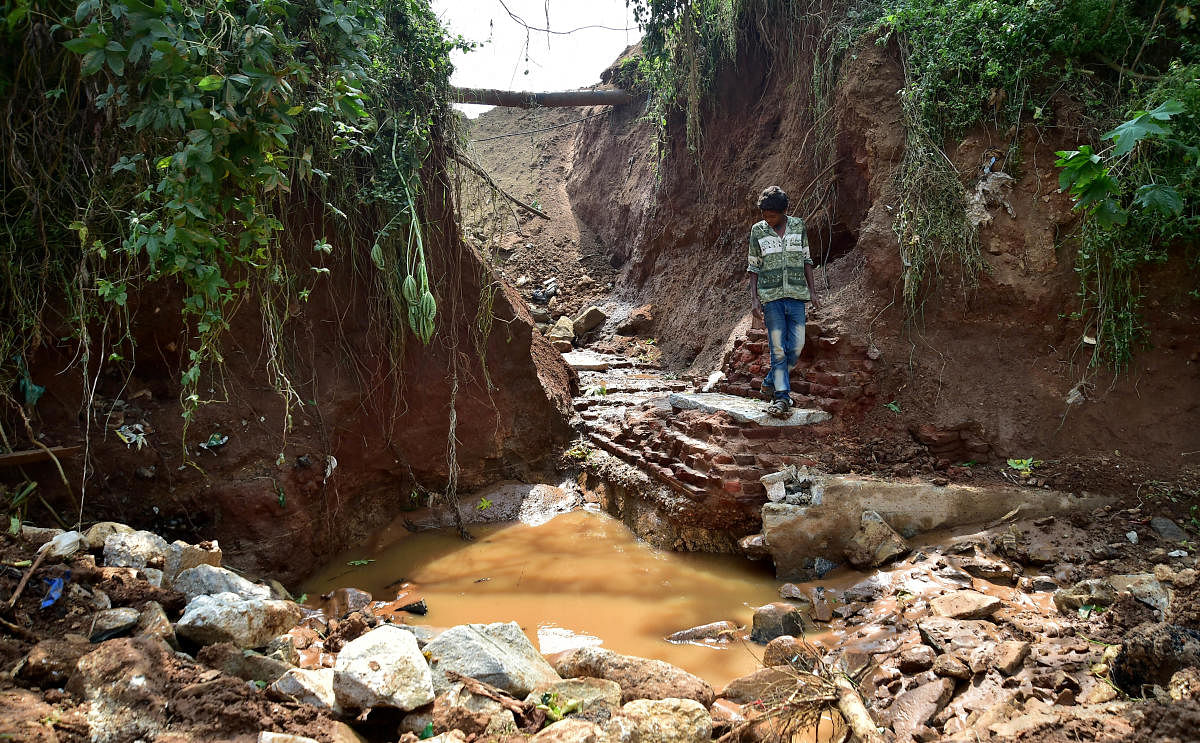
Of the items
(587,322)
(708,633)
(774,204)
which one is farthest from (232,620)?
(587,322)

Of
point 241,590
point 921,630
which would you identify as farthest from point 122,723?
point 921,630

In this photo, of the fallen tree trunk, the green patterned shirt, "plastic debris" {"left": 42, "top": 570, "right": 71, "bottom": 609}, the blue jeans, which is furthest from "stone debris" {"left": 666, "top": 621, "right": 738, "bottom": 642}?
the fallen tree trunk

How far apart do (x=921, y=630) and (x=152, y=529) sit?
4.40 meters

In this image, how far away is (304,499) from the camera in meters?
4.84

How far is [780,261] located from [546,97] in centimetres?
658

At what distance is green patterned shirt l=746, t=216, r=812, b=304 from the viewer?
5285 millimetres

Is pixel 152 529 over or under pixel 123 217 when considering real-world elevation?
under

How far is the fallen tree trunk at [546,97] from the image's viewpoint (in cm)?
921

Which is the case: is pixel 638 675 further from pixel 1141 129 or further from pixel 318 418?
pixel 1141 129

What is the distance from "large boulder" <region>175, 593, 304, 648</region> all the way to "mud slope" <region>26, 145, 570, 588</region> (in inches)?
56.5

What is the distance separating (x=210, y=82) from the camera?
2.52 meters

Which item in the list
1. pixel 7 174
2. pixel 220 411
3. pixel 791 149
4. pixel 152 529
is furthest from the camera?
pixel 791 149

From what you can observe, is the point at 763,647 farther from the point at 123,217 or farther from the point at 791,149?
the point at 791,149

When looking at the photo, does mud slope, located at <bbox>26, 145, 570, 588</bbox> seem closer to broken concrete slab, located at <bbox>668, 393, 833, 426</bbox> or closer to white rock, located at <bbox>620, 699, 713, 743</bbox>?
broken concrete slab, located at <bbox>668, 393, 833, 426</bbox>
